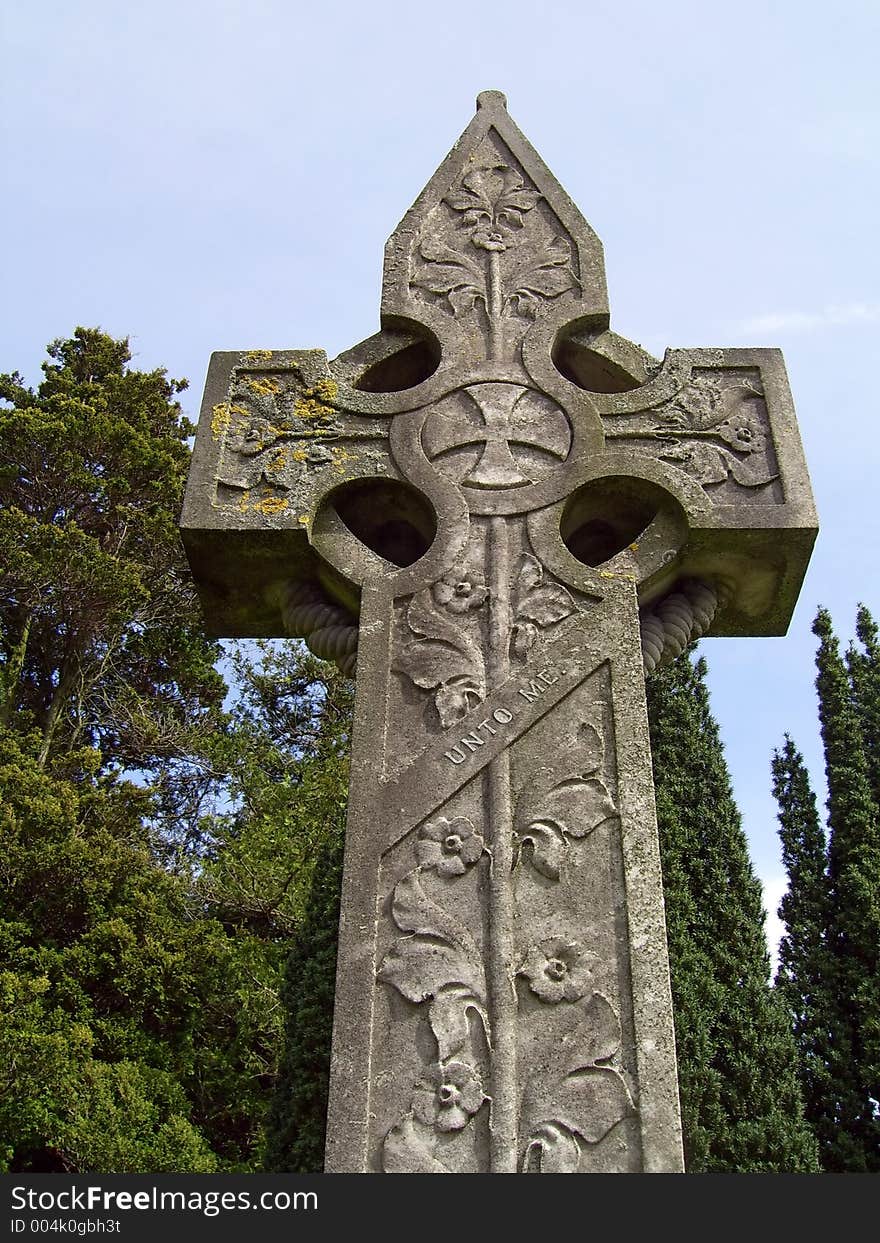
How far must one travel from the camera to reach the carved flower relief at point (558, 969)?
2.55 metres

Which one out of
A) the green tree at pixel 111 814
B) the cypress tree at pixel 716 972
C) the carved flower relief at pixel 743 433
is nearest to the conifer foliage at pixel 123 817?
the green tree at pixel 111 814

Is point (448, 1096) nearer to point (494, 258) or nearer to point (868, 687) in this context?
point (494, 258)

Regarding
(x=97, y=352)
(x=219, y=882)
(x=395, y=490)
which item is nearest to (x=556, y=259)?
(x=395, y=490)

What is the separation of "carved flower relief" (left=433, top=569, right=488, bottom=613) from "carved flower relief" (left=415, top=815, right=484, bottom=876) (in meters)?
0.70

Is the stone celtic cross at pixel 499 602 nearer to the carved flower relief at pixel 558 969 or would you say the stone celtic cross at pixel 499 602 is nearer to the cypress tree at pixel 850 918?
the carved flower relief at pixel 558 969

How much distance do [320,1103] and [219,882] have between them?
595 cm

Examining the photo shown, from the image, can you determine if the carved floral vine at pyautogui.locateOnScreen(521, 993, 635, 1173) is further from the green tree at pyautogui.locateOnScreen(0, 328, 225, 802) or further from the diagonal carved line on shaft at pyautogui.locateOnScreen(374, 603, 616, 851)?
the green tree at pyautogui.locateOnScreen(0, 328, 225, 802)

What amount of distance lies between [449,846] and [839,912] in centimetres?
1153

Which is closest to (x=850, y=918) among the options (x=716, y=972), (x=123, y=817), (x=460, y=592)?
(x=716, y=972)

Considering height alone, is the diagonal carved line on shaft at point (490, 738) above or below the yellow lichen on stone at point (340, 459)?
below

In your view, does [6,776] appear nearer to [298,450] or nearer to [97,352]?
[97,352]

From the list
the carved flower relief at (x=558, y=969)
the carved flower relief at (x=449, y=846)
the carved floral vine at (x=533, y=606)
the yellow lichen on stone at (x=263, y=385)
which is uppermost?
the yellow lichen on stone at (x=263, y=385)

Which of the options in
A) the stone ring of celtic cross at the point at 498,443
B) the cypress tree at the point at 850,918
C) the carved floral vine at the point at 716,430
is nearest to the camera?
the stone ring of celtic cross at the point at 498,443

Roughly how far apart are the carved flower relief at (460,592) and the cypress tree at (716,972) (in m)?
5.95
